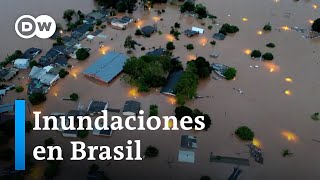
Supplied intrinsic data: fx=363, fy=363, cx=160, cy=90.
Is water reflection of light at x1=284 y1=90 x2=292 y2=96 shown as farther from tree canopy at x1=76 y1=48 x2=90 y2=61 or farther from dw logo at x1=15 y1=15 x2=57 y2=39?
dw logo at x1=15 y1=15 x2=57 y2=39

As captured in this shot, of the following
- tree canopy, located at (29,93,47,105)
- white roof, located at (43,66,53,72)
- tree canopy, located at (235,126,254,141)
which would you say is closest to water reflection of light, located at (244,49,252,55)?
tree canopy, located at (235,126,254,141)

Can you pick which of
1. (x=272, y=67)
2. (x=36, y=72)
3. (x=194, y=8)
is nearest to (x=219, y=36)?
(x=194, y=8)

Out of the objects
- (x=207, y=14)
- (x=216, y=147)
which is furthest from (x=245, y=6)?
(x=216, y=147)

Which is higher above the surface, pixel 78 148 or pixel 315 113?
pixel 315 113

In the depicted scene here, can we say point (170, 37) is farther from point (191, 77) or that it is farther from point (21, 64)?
point (21, 64)

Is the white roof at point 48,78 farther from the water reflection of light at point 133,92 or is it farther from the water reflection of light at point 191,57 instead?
the water reflection of light at point 191,57

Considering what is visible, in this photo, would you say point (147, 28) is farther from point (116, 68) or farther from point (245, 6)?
point (245, 6)

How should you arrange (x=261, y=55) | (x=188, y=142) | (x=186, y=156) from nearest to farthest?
1. (x=186, y=156)
2. (x=188, y=142)
3. (x=261, y=55)
